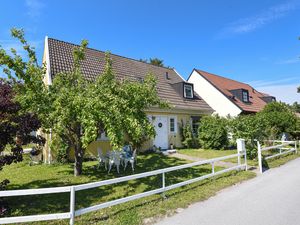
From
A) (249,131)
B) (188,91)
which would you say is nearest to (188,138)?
(188,91)

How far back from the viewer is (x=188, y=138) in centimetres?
1752

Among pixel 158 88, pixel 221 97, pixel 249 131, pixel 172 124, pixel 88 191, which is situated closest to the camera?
pixel 88 191

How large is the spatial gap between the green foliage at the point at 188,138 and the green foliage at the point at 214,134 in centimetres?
87

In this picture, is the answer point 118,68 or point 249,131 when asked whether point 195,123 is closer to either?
point 249,131

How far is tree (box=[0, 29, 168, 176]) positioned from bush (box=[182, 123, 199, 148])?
904 centimetres

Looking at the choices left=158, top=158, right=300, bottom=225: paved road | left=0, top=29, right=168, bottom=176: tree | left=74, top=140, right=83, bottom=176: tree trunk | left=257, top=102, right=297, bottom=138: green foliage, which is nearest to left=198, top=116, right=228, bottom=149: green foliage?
left=257, top=102, right=297, bottom=138: green foliage

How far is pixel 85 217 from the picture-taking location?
509 cm

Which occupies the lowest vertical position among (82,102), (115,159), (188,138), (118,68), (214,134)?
(115,159)

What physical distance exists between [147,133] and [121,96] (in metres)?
1.61

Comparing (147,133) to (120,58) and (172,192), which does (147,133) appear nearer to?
(172,192)

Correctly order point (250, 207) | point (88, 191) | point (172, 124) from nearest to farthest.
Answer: point (250, 207) < point (88, 191) < point (172, 124)

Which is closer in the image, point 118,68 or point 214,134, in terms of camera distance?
point 214,134

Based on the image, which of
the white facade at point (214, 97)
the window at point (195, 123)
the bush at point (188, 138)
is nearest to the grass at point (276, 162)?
the bush at point (188, 138)

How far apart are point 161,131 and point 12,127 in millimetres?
11872
